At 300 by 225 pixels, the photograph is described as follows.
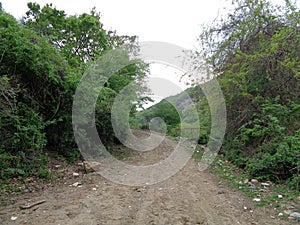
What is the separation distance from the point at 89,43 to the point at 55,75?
6.70 m

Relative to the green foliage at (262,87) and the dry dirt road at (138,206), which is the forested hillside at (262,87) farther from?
the dry dirt road at (138,206)

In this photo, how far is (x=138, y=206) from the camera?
11.1ft

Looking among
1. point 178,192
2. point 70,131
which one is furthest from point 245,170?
point 70,131

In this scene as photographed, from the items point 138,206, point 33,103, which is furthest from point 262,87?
point 33,103

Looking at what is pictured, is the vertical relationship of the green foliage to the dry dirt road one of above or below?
above

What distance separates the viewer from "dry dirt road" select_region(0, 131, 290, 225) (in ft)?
9.61

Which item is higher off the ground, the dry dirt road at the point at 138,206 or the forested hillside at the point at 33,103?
the forested hillside at the point at 33,103

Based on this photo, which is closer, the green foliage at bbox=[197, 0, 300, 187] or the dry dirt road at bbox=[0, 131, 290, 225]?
the dry dirt road at bbox=[0, 131, 290, 225]

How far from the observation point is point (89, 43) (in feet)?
38.2

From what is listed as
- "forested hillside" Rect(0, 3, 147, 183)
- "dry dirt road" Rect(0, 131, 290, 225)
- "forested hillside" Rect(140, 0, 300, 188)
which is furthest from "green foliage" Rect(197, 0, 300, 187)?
"forested hillside" Rect(0, 3, 147, 183)

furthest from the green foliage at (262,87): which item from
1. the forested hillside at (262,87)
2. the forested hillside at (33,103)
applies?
the forested hillside at (33,103)

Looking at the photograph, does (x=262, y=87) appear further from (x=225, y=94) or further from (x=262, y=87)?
(x=225, y=94)

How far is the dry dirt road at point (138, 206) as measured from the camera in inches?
115

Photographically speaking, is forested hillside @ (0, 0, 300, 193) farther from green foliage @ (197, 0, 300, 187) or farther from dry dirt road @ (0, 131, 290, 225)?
dry dirt road @ (0, 131, 290, 225)
